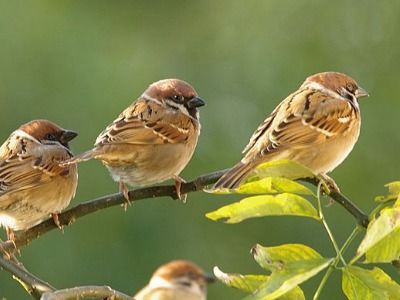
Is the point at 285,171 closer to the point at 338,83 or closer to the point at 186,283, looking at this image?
the point at 338,83

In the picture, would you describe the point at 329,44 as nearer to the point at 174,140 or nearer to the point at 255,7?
the point at 255,7

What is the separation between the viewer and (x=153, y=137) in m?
4.21

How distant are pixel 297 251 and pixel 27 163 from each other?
2598 millimetres

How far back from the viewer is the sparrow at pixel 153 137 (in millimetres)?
4035


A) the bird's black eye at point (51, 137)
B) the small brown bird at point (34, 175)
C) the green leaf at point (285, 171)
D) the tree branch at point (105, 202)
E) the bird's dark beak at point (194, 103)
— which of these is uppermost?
the green leaf at point (285, 171)

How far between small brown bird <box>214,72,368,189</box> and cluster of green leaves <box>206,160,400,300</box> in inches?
62.1

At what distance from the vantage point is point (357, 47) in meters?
12.7

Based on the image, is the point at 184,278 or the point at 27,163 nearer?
the point at 27,163

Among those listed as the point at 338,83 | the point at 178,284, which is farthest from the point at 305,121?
the point at 178,284

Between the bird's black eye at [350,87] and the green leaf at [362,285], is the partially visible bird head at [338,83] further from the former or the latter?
the green leaf at [362,285]

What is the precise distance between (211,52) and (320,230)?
→ 4.02 m

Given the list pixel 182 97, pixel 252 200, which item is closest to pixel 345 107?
pixel 182 97

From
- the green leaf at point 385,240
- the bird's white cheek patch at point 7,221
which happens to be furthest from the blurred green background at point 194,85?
the green leaf at point 385,240

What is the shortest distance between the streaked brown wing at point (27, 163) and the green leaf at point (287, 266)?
2395 mm
